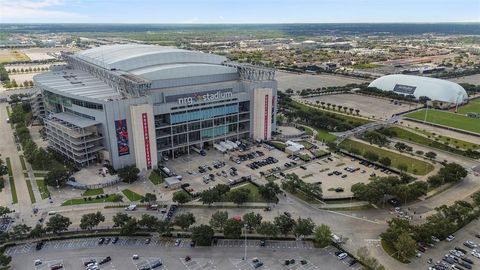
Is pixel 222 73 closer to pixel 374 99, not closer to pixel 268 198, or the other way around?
pixel 268 198

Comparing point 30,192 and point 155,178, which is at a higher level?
point 30,192

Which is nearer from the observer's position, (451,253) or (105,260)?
(105,260)

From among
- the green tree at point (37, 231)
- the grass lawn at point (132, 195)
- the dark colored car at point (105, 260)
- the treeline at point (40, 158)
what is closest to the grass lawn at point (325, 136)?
the grass lawn at point (132, 195)

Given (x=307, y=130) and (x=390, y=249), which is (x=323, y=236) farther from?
(x=307, y=130)

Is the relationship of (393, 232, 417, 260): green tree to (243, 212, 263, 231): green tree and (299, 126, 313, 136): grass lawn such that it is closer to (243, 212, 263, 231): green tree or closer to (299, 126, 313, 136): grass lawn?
(243, 212, 263, 231): green tree

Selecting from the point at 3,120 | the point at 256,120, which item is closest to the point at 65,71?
the point at 3,120

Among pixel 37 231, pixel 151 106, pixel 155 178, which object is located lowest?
pixel 155 178

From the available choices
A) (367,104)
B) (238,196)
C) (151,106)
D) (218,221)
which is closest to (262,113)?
(151,106)
